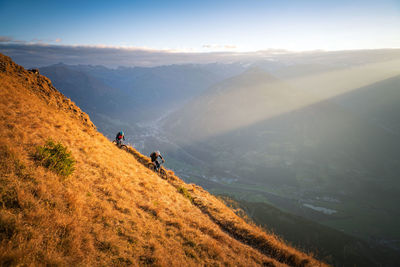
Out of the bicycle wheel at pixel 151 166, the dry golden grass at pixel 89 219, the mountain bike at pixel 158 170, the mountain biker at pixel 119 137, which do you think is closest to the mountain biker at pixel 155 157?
the mountain bike at pixel 158 170

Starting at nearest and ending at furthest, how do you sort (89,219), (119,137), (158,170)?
(89,219)
(158,170)
(119,137)

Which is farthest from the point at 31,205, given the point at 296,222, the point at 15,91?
the point at 296,222

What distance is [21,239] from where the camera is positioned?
513 centimetres

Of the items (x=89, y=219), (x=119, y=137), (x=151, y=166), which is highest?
(x=89, y=219)

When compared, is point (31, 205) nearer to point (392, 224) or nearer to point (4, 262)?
point (4, 262)

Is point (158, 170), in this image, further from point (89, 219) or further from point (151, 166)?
point (89, 219)

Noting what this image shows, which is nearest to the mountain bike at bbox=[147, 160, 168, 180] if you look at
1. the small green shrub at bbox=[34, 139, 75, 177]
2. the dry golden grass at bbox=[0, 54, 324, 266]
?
the dry golden grass at bbox=[0, 54, 324, 266]

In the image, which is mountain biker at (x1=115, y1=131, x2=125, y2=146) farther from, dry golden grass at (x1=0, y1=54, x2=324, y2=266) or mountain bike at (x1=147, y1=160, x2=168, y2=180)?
dry golden grass at (x1=0, y1=54, x2=324, y2=266)

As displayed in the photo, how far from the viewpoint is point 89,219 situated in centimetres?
746

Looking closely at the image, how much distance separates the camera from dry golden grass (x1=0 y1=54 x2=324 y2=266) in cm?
563

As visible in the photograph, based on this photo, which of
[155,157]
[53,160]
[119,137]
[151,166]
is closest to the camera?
[53,160]

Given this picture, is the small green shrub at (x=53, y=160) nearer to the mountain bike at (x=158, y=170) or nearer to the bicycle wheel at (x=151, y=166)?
the mountain bike at (x=158, y=170)

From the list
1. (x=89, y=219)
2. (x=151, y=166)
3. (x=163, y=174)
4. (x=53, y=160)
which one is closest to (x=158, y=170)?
(x=163, y=174)

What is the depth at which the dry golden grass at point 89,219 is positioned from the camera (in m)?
5.63
